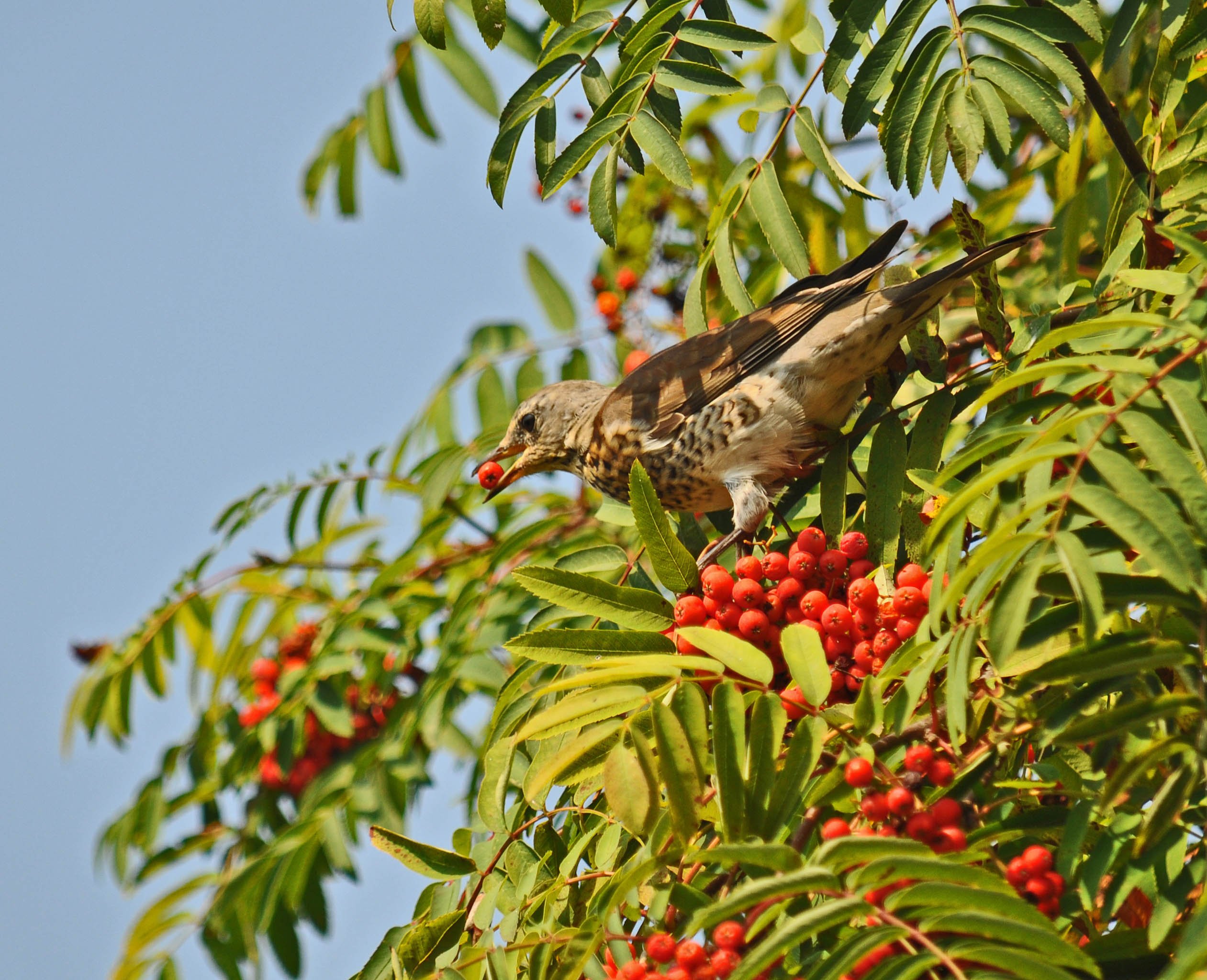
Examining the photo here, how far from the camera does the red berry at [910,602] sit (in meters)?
2.51

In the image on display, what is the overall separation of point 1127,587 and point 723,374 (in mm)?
2156

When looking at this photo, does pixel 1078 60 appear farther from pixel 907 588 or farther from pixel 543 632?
pixel 543 632

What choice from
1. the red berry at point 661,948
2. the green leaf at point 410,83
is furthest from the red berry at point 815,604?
the green leaf at point 410,83

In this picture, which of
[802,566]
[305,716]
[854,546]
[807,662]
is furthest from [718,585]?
[305,716]

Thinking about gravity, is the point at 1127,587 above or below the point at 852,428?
below

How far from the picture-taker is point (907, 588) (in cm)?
252

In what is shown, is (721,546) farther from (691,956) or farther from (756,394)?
(691,956)

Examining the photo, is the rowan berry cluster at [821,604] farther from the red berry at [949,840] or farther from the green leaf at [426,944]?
the green leaf at [426,944]

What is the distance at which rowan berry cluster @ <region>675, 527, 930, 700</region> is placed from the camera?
8.40 feet

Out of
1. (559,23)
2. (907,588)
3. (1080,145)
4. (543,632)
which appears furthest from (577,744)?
(1080,145)

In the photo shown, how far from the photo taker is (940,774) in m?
2.15

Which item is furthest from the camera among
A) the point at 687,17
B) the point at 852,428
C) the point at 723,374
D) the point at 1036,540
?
the point at 723,374

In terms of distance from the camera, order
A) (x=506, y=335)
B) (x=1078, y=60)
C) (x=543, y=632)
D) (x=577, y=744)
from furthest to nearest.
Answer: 1. (x=506, y=335)
2. (x=1078, y=60)
3. (x=543, y=632)
4. (x=577, y=744)

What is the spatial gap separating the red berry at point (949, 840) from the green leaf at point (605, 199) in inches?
57.9
